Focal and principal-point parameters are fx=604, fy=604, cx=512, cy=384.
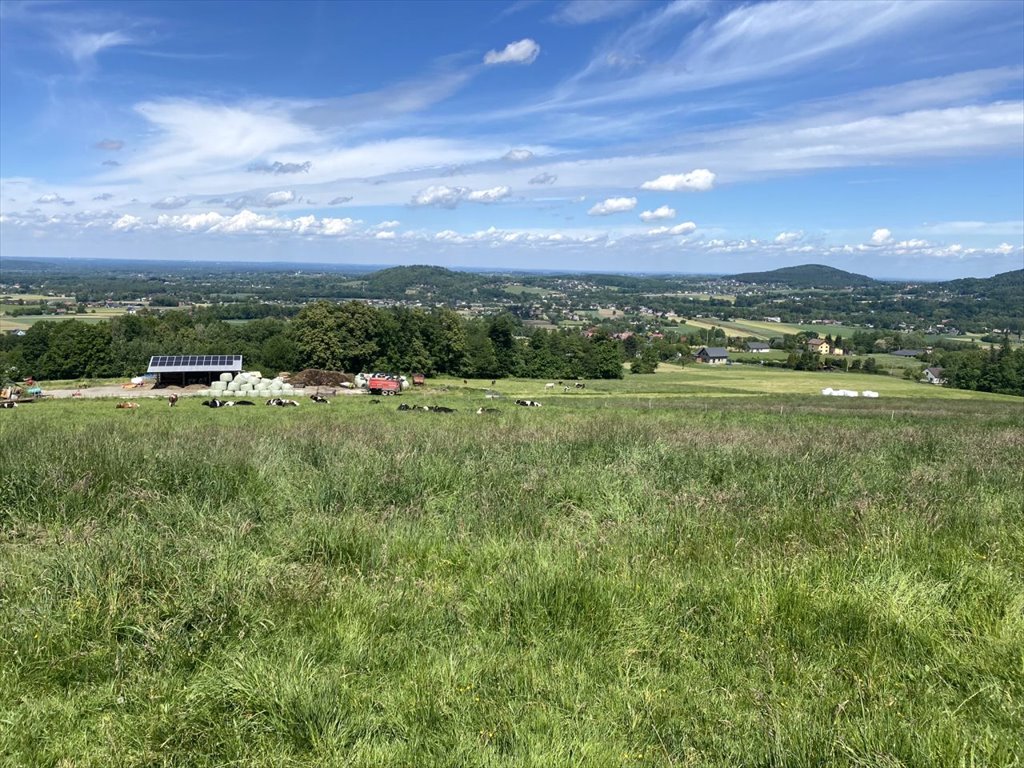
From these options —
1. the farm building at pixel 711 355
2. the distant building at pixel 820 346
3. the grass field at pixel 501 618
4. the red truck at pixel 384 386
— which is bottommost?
the farm building at pixel 711 355

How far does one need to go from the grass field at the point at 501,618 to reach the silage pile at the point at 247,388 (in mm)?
42368

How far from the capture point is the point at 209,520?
5.46m

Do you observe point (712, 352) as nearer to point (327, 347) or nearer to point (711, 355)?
point (711, 355)

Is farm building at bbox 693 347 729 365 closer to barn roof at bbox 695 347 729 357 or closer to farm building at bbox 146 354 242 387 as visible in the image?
barn roof at bbox 695 347 729 357

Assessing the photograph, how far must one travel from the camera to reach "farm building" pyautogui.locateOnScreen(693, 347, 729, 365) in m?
125

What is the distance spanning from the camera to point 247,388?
47594mm

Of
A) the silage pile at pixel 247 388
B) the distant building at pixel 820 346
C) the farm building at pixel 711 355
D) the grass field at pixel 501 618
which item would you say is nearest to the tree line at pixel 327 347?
the silage pile at pixel 247 388

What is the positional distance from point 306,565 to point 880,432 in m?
11.2

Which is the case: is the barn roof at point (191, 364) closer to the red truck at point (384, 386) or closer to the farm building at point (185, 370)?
the farm building at point (185, 370)

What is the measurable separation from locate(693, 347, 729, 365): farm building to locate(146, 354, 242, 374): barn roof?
9494 cm

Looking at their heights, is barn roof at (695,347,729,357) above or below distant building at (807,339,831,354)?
below

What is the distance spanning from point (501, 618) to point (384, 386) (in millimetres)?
48706

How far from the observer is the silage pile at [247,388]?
4647 cm

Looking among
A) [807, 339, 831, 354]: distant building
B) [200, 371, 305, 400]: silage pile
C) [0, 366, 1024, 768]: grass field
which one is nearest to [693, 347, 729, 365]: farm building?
[807, 339, 831, 354]: distant building
